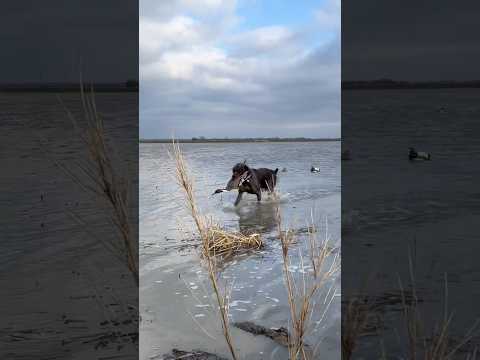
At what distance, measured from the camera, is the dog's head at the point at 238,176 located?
227 inches

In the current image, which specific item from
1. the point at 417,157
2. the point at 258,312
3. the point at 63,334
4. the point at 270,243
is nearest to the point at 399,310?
the point at 417,157

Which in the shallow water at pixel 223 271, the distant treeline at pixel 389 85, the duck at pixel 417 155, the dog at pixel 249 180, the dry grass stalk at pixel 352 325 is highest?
the distant treeline at pixel 389 85

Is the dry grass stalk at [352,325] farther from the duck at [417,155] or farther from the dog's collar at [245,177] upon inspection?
the dog's collar at [245,177]

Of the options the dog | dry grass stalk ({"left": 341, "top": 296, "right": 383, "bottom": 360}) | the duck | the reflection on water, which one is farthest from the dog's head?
dry grass stalk ({"left": 341, "top": 296, "right": 383, "bottom": 360})

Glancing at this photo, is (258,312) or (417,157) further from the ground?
(417,157)

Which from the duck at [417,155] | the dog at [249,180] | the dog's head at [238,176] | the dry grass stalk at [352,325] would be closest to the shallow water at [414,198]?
the duck at [417,155]

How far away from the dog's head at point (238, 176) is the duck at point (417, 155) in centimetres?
447

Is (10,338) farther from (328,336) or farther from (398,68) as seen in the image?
(328,336)

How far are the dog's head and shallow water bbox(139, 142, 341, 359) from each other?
15.3 inches

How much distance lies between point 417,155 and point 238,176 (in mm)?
4507

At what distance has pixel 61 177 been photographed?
1.23m

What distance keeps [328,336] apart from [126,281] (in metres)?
1.59

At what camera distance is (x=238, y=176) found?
578 cm

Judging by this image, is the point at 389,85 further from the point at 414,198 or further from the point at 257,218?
the point at 257,218
